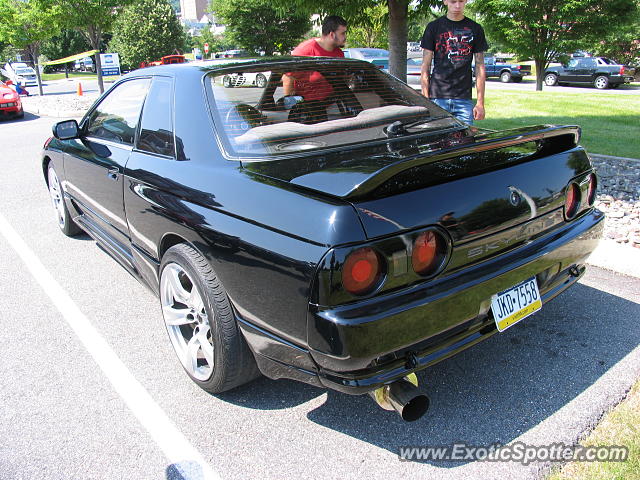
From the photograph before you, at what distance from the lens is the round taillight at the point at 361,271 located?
6.22 ft

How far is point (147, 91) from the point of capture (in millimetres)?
3248

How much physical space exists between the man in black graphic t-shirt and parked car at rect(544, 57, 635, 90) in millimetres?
22631

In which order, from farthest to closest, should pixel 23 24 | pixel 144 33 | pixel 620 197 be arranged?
pixel 144 33
pixel 23 24
pixel 620 197

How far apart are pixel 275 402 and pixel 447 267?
1145 millimetres

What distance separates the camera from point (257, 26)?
34.9 m

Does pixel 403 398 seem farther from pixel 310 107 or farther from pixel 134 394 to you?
pixel 310 107

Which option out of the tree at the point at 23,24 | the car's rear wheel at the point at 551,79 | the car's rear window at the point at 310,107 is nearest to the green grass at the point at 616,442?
the car's rear window at the point at 310,107

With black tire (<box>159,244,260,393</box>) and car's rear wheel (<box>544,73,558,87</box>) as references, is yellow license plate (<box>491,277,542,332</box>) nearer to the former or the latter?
black tire (<box>159,244,260,393</box>)

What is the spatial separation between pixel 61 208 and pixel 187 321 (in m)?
2.98

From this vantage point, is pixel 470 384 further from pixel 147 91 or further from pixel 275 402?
pixel 147 91

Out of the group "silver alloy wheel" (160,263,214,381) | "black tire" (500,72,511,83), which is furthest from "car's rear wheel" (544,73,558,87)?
Answer: "silver alloy wheel" (160,263,214,381)

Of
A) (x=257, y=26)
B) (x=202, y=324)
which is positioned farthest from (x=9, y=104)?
(x=257, y=26)

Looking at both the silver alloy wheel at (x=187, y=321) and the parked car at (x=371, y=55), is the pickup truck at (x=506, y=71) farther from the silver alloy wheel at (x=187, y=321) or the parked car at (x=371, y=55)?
the silver alloy wheel at (x=187, y=321)

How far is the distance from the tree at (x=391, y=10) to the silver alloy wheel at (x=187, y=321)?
574 centimetres
